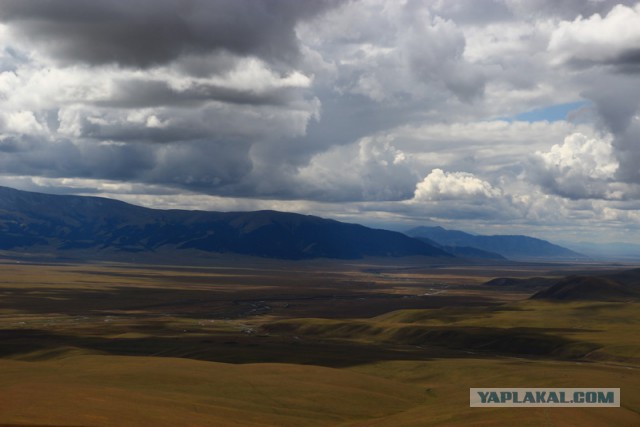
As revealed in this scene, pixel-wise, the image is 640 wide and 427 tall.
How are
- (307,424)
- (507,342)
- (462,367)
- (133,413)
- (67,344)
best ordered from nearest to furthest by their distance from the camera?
(133,413), (307,424), (462,367), (67,344), (507,342)

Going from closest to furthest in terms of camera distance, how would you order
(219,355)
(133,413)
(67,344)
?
(133,413), (219,355), (67,344)

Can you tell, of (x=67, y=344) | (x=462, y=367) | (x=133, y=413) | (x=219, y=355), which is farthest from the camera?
(x=67, y=344)

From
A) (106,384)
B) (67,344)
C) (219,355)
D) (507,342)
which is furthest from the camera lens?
(507,342)

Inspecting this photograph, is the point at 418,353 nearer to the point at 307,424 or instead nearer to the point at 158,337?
the point at 158,337

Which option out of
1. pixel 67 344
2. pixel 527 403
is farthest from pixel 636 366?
pixel 67 344

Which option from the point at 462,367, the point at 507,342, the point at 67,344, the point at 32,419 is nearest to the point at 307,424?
the point at 32,419

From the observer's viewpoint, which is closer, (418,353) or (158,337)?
(418,353)

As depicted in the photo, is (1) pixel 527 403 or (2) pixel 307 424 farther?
(1) pixel 527 403

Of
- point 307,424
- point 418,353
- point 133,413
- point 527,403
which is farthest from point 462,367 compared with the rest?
point 133,413

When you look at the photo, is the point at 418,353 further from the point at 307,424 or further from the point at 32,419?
the point at 32,419
